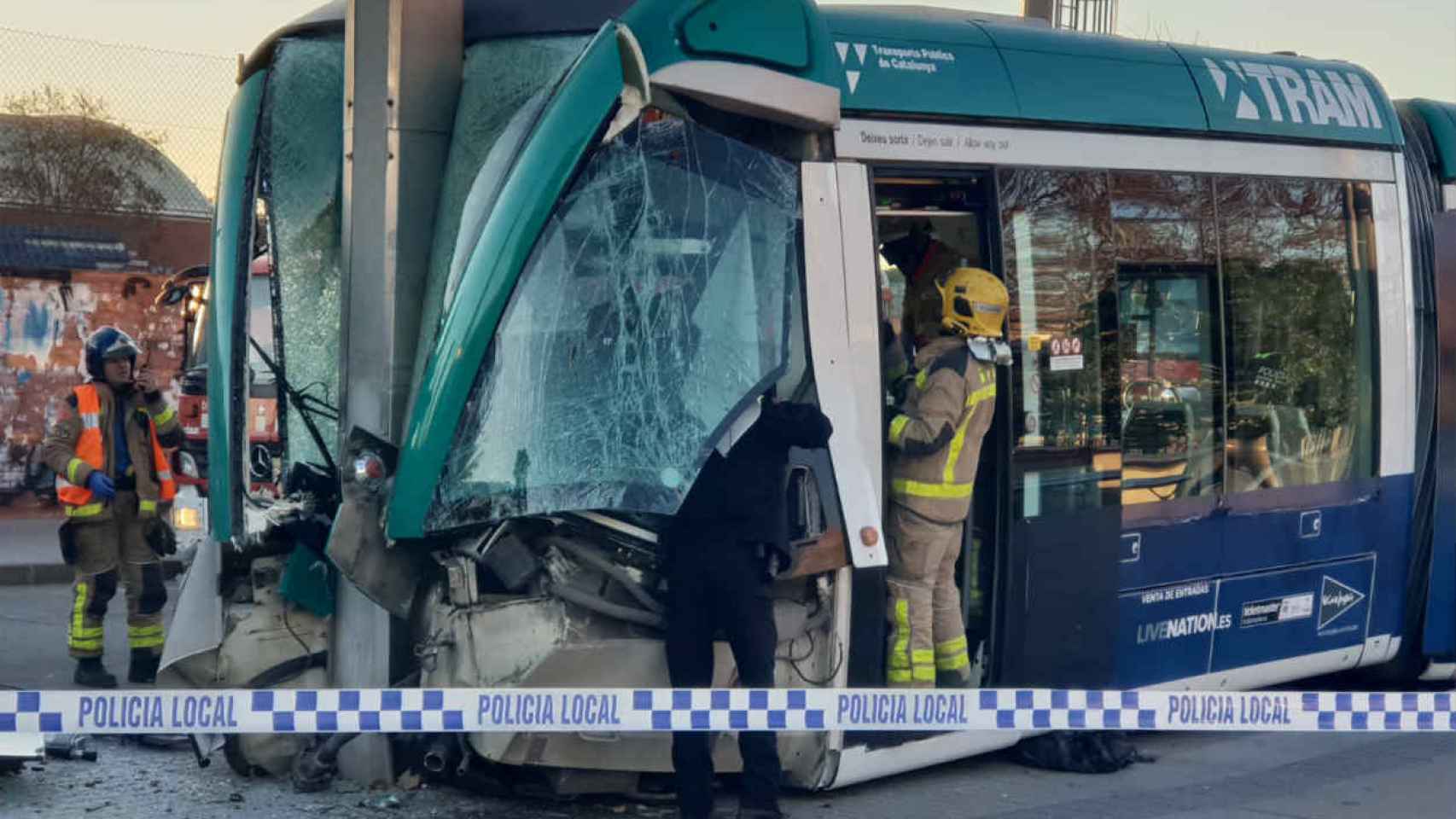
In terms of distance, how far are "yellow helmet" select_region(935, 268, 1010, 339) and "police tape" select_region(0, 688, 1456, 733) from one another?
1506 millimetres

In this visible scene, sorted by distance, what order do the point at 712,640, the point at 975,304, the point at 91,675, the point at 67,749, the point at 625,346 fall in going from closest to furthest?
the point at 625,346 < the point at 712,640 < the point at 975,304 < the point at 67,749 < the point at 91,675

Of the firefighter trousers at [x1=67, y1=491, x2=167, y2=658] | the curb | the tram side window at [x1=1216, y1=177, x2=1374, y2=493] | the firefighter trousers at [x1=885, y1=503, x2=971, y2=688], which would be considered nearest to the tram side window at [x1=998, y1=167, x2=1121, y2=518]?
the firefighter trousers at [x1=885, y1=503, x2=971, y2=688]

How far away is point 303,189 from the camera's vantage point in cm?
752

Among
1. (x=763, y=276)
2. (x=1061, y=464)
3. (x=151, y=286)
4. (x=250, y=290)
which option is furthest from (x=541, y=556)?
(x=151, y=286)

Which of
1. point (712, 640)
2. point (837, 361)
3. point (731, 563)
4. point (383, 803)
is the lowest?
point (383, 803)

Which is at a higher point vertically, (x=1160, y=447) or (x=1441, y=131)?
(x=1441, y=131)

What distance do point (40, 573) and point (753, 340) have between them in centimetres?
961

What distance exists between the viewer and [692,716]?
20.6ft

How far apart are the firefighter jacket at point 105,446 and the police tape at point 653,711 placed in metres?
3.91

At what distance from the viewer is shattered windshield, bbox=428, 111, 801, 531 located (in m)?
6.42

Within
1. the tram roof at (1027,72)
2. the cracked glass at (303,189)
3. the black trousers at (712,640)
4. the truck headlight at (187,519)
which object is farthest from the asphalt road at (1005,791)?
the truck headlight at (187,519)

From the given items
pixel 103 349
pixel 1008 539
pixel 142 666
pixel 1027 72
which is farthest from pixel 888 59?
pixel 142 666

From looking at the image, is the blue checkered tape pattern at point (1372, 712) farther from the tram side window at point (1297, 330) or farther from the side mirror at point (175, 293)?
the side mirror at point (175, 293)

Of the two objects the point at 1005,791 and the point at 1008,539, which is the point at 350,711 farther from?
the point at 1005,791
